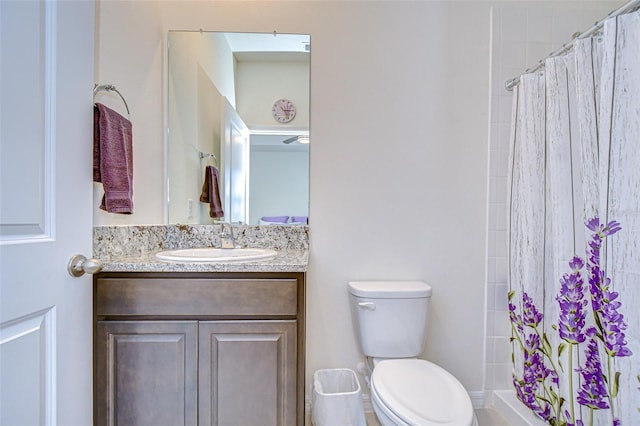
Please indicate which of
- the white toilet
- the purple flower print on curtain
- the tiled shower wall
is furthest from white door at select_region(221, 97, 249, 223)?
the purple flower print on curtain

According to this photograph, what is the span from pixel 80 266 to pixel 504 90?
6.56 ft

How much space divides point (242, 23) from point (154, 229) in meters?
1.17

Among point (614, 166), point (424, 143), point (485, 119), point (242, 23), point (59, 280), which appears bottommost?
point (59, 280)

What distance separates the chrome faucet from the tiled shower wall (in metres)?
1.37

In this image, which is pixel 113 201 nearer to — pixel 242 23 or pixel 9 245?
pixel 9 245

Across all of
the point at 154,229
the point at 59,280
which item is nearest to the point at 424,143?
the point at 154,229

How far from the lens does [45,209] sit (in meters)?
0.75

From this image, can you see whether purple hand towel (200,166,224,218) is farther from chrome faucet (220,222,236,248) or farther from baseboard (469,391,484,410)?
baseboard (469,391,484,410)

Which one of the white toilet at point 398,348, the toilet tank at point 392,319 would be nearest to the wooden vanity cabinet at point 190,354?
the white toilet at point 398,348

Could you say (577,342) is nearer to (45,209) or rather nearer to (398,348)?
(398,348)

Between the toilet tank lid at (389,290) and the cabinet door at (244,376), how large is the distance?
1.67 ft

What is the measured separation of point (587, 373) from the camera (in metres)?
1.20

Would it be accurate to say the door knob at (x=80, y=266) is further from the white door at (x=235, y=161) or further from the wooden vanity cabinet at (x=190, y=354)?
the white door at (x=235, y=161)

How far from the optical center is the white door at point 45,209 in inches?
25.8
